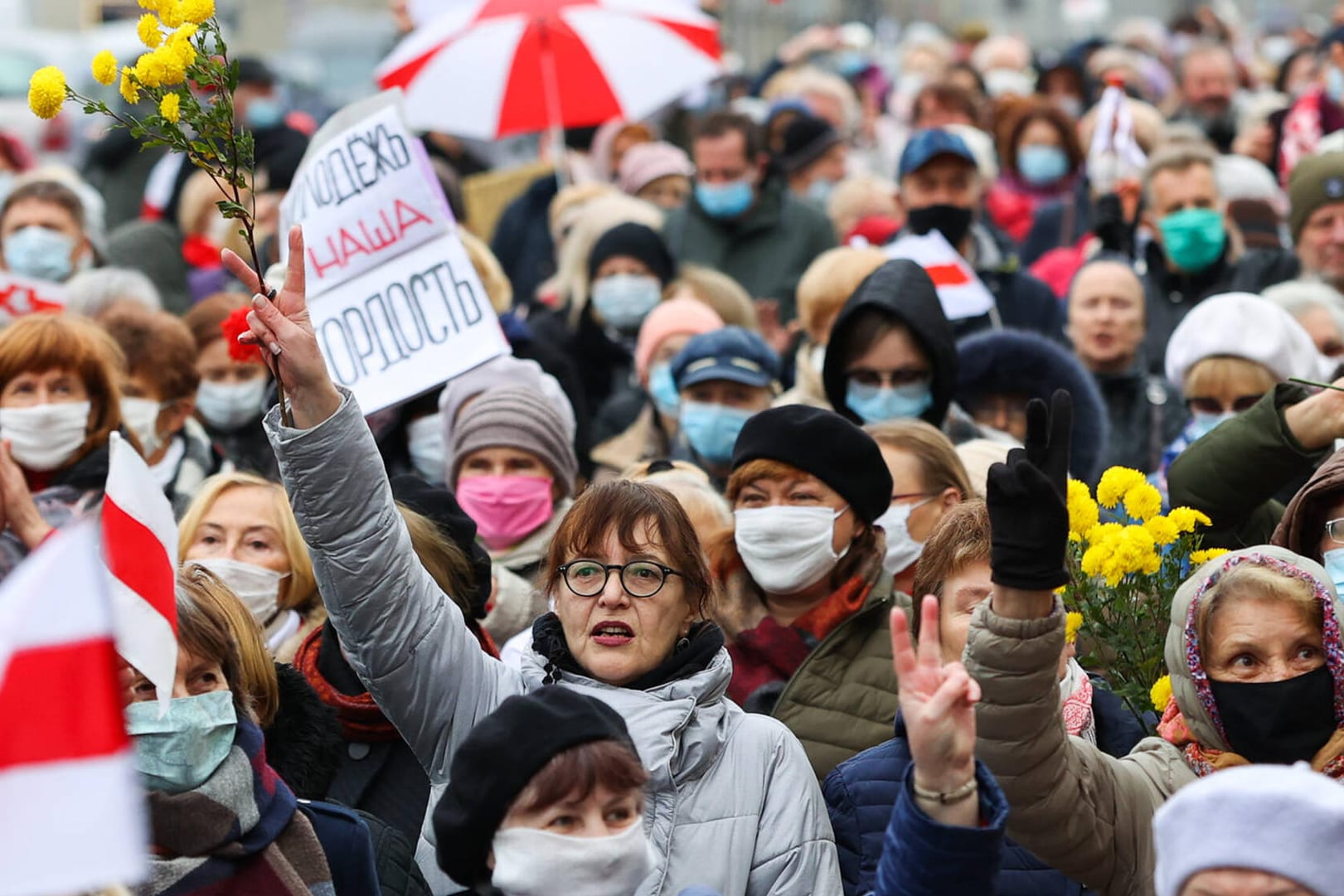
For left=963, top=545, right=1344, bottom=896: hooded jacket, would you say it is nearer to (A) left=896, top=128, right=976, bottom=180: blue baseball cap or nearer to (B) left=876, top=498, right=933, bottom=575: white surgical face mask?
(B) left=876, top=498, right=933, bottom=575: white surgical face mask

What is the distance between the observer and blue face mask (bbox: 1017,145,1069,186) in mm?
11820

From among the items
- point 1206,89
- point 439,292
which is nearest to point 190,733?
point 439,292

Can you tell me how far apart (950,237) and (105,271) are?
360 centimetres

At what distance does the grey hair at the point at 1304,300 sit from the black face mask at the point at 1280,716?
3.74 m

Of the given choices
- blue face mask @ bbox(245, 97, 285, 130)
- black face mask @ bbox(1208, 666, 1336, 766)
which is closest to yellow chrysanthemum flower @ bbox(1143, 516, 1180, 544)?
black face mask @ bbox(1208, 666, 1336, 766)

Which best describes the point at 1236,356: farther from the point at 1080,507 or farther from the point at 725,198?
the point at 725,198

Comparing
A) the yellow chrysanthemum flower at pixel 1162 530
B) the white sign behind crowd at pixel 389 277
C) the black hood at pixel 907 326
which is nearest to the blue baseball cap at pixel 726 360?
the black hood at pixel 907 326

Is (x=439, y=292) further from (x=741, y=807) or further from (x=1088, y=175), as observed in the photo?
(x=1088, y=175)

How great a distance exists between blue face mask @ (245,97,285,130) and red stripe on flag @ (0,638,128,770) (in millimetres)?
10010

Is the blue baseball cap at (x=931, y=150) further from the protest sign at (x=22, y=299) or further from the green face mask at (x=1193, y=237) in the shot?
the protest sign at (x=22, y=299)

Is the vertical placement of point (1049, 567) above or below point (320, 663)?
above

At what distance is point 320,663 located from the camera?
539 centimetres

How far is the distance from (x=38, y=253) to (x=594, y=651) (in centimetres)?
614

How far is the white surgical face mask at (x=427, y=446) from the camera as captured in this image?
25.7 feet
